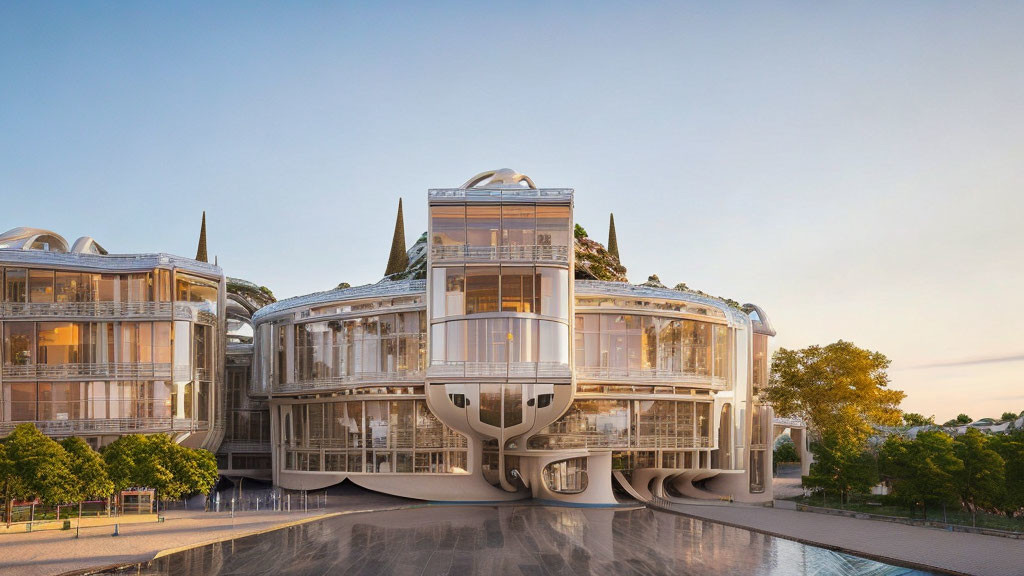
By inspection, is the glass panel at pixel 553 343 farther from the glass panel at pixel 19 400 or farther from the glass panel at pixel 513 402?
the glass panel at pixel 19 400

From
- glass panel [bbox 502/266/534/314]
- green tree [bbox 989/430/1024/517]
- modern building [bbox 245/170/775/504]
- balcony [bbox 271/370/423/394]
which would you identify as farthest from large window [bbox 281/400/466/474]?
green tree [bbox 989/430/1024/517]

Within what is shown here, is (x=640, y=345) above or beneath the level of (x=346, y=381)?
above

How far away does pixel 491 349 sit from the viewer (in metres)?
54.2

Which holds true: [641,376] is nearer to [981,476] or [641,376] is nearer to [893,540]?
[981,476]

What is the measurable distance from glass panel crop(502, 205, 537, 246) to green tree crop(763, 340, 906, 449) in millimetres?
28287

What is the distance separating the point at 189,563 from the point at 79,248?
35450mm

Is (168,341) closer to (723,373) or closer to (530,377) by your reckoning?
(530,377)

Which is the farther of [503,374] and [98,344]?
[98,344]

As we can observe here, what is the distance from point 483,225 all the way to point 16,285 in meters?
32.0

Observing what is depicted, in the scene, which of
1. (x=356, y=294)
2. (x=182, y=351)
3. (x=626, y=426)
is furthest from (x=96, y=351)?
(x=626, y=426)

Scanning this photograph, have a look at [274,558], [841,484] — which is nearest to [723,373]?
[841,484]

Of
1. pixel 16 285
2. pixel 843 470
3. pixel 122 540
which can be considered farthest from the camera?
pixel 843 470

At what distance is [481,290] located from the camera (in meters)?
55.2

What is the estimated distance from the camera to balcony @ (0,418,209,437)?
54.3 m
